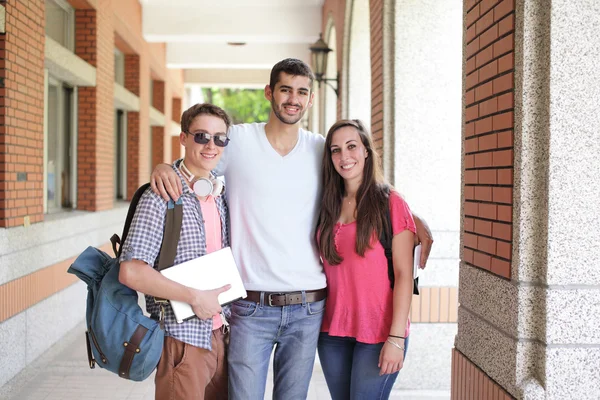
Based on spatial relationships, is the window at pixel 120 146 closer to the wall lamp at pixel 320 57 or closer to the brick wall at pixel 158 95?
the brick wall at pixel 158 95

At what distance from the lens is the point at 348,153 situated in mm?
2807

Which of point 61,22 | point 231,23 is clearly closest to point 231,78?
point 231,23

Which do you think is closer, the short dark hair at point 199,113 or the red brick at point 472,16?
the short dark hair at point 199,113

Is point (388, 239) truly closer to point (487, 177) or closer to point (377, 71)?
point (487, 177)

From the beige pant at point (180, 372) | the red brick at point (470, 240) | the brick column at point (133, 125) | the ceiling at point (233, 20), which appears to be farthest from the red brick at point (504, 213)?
the brick column at point (133, 125)

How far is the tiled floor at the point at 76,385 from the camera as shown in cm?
477

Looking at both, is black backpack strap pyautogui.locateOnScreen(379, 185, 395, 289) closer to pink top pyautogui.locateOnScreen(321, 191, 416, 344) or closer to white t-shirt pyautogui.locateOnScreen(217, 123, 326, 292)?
pink top pyautogui.locateOnScreen(321, 191, 416, 344)

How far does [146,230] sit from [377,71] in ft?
11.7

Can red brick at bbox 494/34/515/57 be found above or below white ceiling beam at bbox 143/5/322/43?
below

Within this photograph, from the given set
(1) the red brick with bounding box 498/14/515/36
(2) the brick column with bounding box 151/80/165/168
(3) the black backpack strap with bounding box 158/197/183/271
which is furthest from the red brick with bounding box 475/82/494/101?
(2) the brick column with bounding box 151/80/165/168

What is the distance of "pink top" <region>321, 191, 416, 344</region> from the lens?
8.92 ft

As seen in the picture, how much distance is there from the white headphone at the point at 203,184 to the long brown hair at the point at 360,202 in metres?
0.52

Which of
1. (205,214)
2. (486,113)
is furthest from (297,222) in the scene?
(486,113)

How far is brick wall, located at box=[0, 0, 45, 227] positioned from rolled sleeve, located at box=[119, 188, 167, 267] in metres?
2.98
